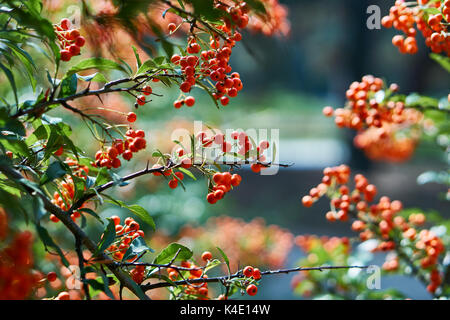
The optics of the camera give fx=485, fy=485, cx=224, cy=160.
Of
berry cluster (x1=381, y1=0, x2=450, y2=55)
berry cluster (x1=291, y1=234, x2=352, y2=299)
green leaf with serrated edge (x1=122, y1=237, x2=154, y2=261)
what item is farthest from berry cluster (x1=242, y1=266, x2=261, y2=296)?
berry cluster (x1=291, y1=234, x2=352, y2=299)

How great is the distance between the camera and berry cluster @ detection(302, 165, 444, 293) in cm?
95

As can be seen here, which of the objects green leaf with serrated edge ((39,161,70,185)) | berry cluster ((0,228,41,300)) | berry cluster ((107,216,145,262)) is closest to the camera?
berry cluster ((0,228,41,300))

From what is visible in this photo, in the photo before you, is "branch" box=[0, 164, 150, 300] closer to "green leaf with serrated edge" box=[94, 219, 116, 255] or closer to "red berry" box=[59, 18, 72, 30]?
"green leaf with serrated edge" box=[94, 219, 116, 255]

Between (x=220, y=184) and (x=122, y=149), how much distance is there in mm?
147

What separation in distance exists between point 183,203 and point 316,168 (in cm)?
273

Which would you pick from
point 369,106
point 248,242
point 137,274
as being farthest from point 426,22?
point 248,242

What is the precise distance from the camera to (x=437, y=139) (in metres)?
1.29

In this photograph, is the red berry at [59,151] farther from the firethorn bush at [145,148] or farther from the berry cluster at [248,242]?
the berry cluster at [248,242]

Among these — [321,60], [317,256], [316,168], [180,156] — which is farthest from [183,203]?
[321,60]

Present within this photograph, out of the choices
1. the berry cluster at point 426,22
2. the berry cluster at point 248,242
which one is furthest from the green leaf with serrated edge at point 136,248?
the berry cluster at point 248,242

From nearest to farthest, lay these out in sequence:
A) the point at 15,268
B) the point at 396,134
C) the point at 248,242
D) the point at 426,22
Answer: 1. the point at 15,268
2. the point at 426,22
3. the point at 396,134
4. the point at 248,242

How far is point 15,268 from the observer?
16.5 inches

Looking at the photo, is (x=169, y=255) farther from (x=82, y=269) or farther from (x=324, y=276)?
(x=324, y=276)

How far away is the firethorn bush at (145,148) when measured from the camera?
0.50 metres
